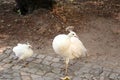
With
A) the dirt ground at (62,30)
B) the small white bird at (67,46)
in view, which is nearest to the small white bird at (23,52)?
the dirt ground at (62,30)

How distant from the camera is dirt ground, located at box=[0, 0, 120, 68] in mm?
7859

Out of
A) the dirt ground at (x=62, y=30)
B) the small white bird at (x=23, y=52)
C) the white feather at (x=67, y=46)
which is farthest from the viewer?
the dirt ground at (x=62, y=30)

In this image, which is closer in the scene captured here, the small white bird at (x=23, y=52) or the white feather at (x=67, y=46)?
the white feather at (x=67, y=46)

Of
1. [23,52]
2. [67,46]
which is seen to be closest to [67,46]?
[67,46]

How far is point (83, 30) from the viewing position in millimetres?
8852

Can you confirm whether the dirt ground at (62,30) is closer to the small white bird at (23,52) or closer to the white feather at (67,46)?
the small white bird at (23,52)

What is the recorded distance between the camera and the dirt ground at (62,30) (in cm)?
786

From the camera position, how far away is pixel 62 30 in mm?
8773

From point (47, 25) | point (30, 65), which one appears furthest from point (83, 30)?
point (30, 65)

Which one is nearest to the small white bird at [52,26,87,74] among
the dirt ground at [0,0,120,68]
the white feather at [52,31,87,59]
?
the white feather at [52,31,87,59]

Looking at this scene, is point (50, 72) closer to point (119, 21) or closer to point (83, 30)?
point (83, 30)

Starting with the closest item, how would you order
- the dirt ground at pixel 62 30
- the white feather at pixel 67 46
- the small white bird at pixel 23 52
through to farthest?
1. the white feather at pixel 67 46
2. the small white bird at pixel 23 52
3. the dirt ground at pixel 62 30

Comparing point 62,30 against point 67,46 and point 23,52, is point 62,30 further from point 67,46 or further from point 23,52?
point 67,46

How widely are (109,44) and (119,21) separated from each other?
140cm
